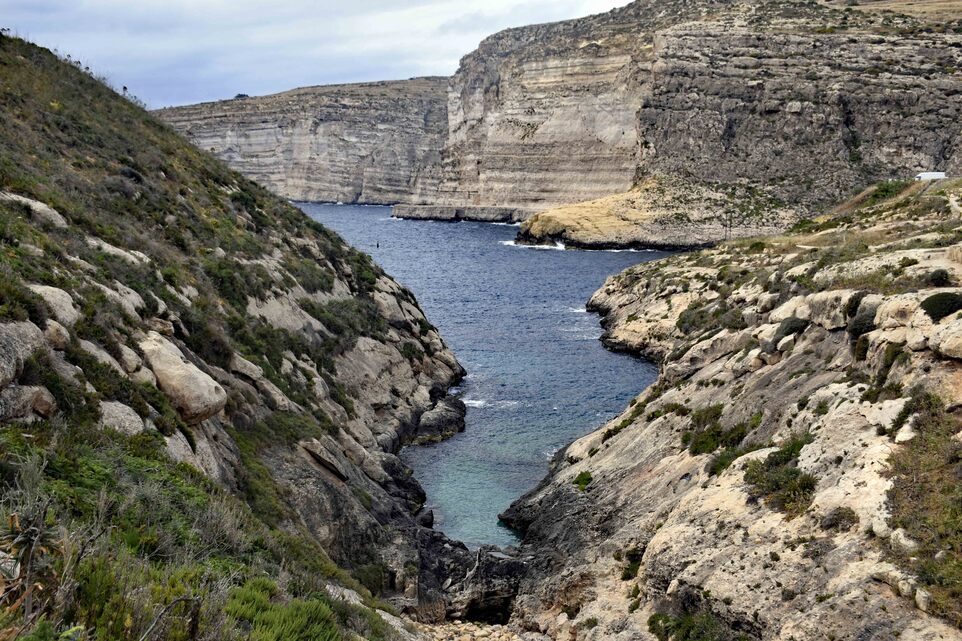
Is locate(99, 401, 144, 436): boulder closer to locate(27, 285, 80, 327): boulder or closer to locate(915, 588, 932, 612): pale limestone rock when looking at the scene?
locate(27, 285, 80, 327): boulder

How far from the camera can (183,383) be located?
18.2 meters

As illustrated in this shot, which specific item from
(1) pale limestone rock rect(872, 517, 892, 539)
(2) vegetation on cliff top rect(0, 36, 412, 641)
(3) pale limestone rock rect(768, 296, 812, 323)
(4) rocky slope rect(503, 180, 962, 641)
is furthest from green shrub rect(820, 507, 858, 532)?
(3) pale limestone rock rect(768, 296, 812, 323)

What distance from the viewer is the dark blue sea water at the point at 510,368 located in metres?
31.7

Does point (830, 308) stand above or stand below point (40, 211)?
below

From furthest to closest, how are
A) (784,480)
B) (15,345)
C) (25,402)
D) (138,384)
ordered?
(784,480), (138,384), (15,345), (25,402)

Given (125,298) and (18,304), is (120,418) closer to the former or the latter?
(18,304)

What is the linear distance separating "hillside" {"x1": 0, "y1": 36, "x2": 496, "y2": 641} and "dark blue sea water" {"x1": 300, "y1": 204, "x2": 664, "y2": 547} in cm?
195

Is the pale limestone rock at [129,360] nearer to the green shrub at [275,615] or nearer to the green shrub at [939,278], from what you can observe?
the green shrub at [275,615]

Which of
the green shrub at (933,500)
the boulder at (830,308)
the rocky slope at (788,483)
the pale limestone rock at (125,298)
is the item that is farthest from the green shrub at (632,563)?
the pale limestone rock at (125,298)

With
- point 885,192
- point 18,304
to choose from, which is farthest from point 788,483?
point 885,192

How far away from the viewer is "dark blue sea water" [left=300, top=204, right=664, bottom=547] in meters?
31.7

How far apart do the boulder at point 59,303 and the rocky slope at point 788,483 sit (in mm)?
13653

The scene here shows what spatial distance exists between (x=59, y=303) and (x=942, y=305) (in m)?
20.1

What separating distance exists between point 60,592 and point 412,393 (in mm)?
32571
